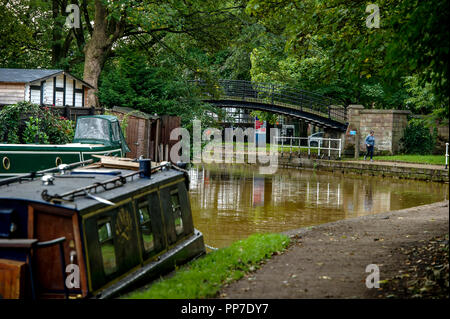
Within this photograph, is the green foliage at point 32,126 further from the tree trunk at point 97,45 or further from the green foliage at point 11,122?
the tree trunk at point 97,45

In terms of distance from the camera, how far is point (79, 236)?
6242mm

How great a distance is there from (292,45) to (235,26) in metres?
13.3

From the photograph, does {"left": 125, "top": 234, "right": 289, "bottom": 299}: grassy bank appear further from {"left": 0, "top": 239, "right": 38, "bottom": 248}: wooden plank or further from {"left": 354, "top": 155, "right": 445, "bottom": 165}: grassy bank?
{"left": 354, "top": 155, "right": 445, "bottom": 165}: grassy bank

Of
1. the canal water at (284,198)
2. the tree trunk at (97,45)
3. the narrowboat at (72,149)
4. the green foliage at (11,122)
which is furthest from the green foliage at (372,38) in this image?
the green foliage at (11,122)

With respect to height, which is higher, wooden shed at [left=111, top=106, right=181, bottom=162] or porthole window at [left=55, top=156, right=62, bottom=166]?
wooden shed at [left=111, top=106, right=181, bottom=162]

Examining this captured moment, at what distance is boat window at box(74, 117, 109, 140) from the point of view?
1595 cm

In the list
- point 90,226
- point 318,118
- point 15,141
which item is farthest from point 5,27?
point 90,226

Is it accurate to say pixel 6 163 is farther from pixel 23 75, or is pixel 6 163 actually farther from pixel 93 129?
pixel 23 75

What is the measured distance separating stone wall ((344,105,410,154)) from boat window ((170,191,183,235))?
1084 inches

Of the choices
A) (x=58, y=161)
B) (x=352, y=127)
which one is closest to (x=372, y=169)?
(x=352, y=127)

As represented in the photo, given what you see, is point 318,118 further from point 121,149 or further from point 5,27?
point 121,149

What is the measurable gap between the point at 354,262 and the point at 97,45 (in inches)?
730

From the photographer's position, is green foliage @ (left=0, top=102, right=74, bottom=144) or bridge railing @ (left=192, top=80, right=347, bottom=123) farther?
bridge railing @ (left=192, top=80, right=347, bottom=123)

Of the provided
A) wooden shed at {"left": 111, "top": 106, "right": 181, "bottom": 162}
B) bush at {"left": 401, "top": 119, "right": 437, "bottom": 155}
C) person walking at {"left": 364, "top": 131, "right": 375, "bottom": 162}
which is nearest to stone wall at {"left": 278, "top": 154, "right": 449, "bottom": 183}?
person walking at {"left": 364, "top": 131, "right": 375, "bottom": 162}
